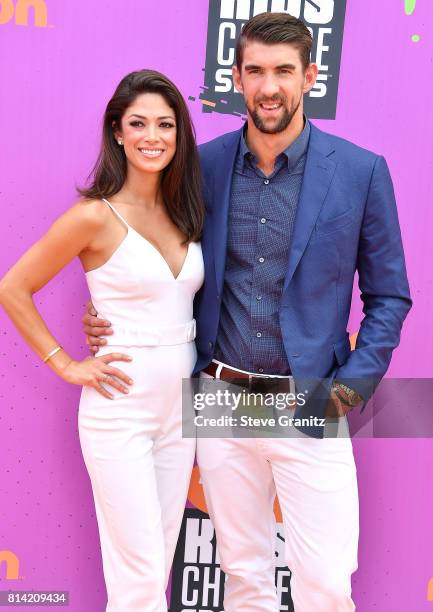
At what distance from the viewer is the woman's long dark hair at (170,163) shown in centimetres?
237

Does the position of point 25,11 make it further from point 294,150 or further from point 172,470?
point 172,470

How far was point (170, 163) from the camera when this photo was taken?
247 cm

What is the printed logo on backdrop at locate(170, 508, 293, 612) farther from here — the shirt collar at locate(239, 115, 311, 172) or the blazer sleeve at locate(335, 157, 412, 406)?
the shirt collar at locate(239, 115, 311, 172)

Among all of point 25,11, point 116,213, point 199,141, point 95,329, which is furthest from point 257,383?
point 25,11

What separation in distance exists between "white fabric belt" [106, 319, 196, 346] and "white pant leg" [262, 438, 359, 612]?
1.35 feet

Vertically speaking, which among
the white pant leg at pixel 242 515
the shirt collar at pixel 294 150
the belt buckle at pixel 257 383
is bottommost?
the white pant leg at pixel 242 515

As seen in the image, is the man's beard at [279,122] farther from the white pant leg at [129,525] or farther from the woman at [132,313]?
the white pant leg at [129,525]

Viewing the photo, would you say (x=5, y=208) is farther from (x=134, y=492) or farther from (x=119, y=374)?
(x=134, y=492)

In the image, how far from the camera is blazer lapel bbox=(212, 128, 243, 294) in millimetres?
2412

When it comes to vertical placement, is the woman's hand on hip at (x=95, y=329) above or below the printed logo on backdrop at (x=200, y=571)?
above

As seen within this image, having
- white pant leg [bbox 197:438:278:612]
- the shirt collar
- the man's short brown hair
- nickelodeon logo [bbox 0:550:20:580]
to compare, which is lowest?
nickelodeon logo [bbox 0:550:20:580]

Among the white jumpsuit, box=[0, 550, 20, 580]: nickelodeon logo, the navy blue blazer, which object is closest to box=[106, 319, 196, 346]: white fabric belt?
the white jumpsuit

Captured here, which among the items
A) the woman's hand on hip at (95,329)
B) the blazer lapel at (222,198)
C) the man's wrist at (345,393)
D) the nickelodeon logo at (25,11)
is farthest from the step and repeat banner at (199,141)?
the man's wrist at (345,393)

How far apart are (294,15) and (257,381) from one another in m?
1.22
